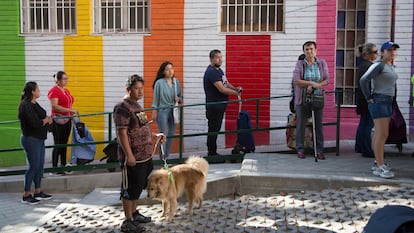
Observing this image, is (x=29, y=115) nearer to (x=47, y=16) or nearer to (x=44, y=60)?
(x=44, y=60)

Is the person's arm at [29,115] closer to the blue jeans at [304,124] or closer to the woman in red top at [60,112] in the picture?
the woman in red top at [60,112]

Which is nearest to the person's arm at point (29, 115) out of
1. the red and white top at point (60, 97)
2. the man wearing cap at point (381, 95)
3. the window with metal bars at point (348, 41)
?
the red and white top at point (60, 97)

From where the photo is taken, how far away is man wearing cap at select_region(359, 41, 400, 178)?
6.52 meters

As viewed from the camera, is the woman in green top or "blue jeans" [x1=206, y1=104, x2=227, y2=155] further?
"blue jeans" [x1=206, y1=104, x2=227, y2=155]

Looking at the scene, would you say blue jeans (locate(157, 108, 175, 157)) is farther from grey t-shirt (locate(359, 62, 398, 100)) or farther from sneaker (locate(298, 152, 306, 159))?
grey t-shirt (locate(359, 62, 398, 100))

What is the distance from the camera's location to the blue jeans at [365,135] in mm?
7867

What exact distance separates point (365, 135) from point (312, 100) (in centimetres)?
113

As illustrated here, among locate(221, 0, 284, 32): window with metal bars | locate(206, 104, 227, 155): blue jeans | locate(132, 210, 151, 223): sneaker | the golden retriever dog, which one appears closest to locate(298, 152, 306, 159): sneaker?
locate(206, 104, 227, 155): blue jeans

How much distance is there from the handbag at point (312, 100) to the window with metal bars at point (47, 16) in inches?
230

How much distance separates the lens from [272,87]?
1020 centimetres

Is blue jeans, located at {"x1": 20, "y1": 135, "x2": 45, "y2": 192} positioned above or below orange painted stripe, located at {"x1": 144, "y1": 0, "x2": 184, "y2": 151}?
below

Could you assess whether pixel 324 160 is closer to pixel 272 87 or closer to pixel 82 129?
pixel 272 87

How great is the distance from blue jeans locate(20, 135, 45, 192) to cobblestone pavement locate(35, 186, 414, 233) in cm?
105

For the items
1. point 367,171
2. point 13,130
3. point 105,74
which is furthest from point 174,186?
point 13,130
